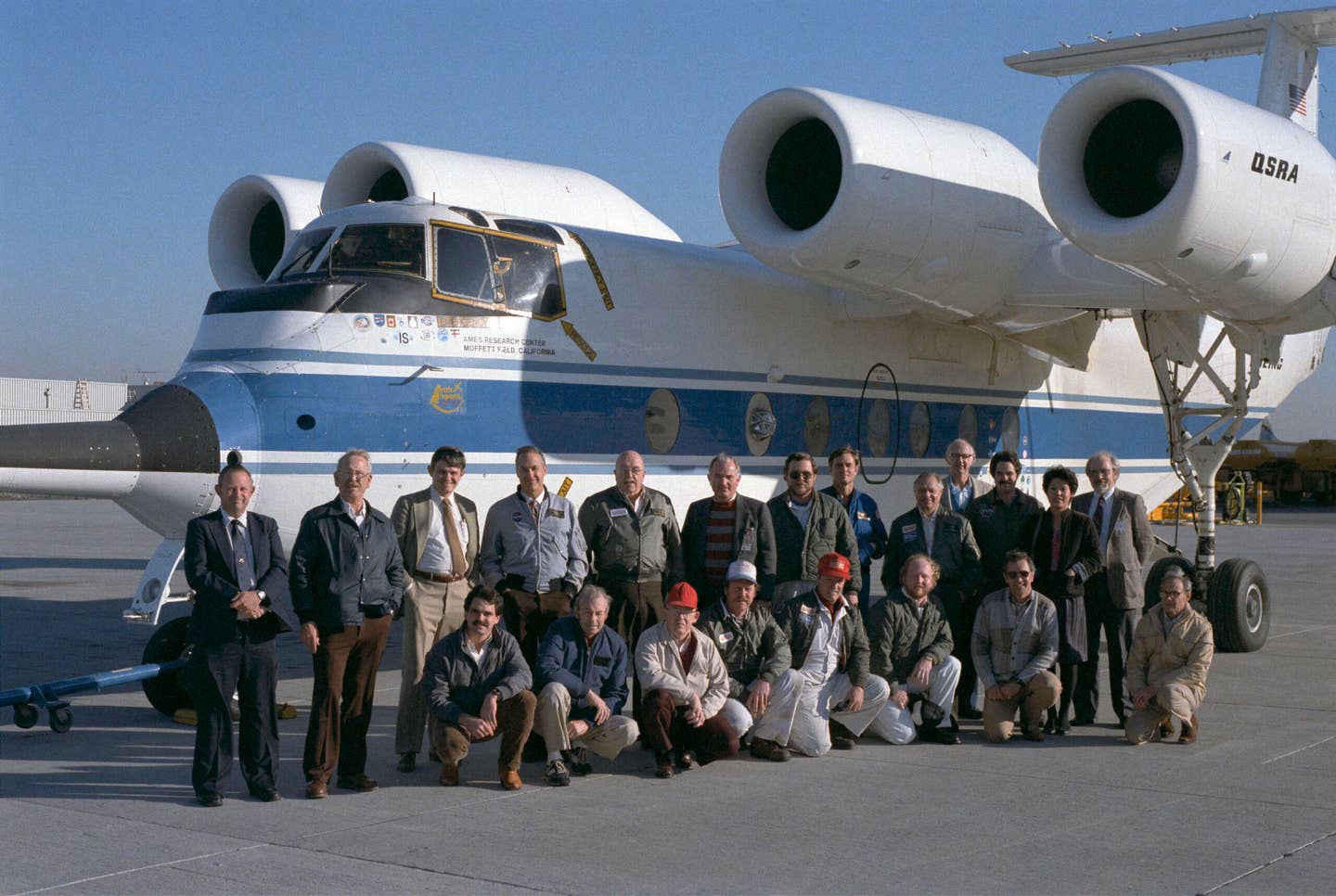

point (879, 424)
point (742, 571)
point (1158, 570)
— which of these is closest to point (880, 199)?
point (879, 424)

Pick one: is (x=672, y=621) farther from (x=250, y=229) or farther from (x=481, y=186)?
(x=250, y=229)

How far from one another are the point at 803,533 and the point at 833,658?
720 mm

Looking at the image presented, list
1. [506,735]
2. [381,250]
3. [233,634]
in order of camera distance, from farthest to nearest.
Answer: [381,250] → [506,735] → [233,634]

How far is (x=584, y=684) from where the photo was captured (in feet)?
22.0

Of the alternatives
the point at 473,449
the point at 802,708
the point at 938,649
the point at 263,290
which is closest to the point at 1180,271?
the point at 938,649

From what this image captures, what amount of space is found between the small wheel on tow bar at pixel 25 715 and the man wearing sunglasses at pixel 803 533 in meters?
3.96

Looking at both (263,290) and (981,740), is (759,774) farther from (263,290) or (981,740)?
(263,290)

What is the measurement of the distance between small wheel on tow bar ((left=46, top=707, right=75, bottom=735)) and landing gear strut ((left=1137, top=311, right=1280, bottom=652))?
8367mm

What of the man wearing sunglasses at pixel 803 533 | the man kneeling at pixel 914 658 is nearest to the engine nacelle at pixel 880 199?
the man wearing sunglasses at pixel 803 533

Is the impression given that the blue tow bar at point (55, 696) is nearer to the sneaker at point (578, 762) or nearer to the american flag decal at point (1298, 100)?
the sneaker at point (578, 762)

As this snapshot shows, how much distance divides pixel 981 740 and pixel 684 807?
7.42 ft

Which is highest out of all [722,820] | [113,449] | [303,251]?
[303,251]

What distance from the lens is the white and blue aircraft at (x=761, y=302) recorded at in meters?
8.09

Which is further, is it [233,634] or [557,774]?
[557,774]
